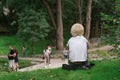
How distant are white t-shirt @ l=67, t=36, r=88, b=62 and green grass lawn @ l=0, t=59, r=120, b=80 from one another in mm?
401

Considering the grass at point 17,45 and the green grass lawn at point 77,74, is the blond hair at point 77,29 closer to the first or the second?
the green grass lawn at point 77,74

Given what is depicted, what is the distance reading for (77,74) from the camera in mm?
11156

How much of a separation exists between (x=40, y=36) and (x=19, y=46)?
9.75 m

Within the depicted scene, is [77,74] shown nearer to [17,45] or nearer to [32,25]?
[32,25]

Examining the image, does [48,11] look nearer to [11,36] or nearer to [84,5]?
[84,5]

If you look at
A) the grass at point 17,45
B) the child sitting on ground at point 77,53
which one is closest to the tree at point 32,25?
the grass at point 17,45

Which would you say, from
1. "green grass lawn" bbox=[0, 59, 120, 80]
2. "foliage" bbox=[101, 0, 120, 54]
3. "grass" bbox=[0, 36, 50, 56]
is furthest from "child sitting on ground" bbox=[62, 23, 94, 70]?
"grass" bbox=[0, 36, 50, 56]

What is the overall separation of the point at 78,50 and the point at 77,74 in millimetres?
812

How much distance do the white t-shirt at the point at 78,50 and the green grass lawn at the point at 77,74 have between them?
401mm

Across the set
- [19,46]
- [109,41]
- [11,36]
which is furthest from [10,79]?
[11,36]

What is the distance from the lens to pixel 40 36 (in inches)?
1549

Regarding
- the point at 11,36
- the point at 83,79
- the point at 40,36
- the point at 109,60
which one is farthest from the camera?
the point at 11,36

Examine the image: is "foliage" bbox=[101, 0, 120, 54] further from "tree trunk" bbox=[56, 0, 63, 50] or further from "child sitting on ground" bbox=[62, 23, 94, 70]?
"tree trunk" bbox=[56, 0, 63, 50]

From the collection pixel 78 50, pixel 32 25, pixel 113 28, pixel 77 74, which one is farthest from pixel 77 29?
pixel 32 25
